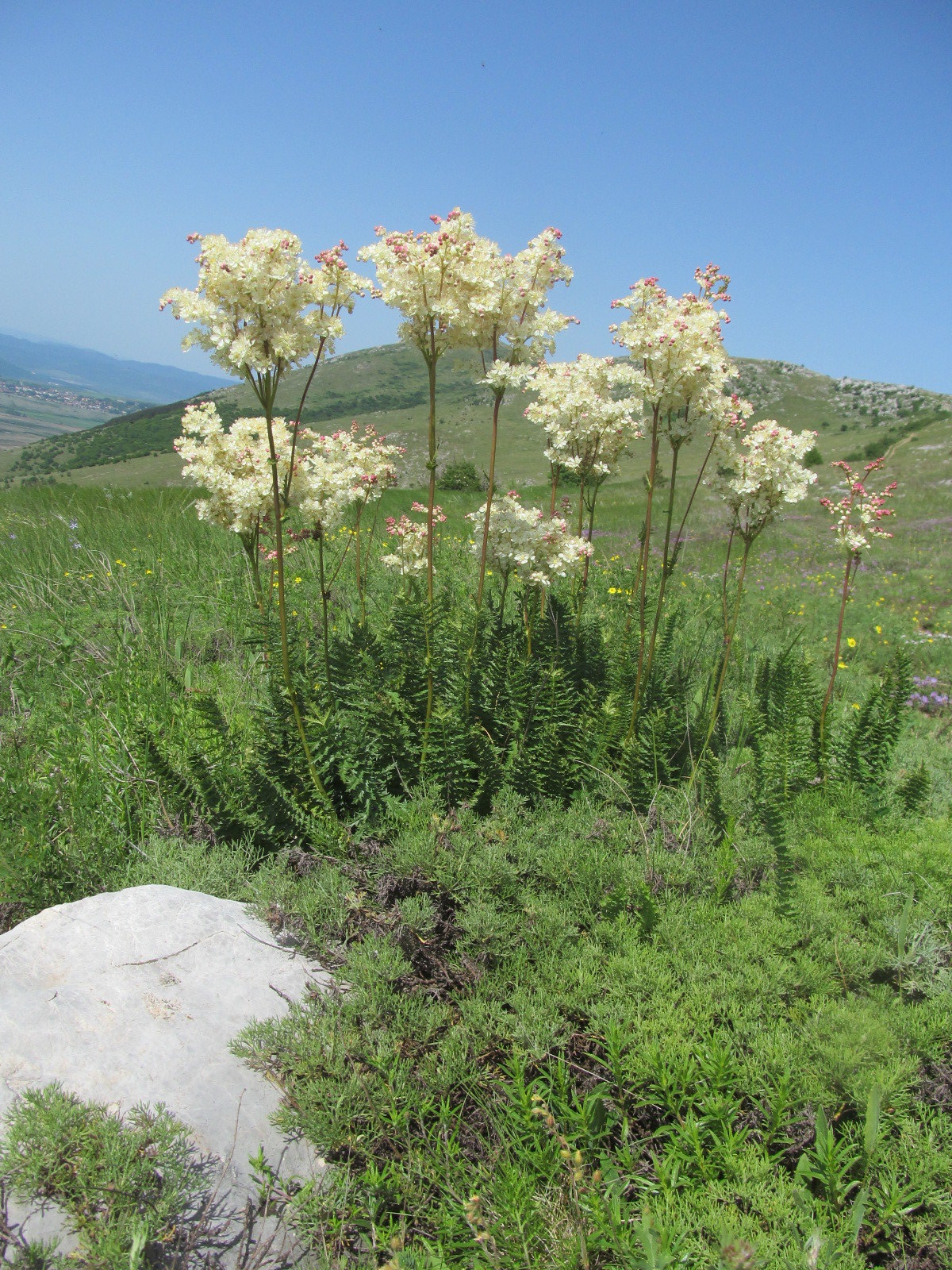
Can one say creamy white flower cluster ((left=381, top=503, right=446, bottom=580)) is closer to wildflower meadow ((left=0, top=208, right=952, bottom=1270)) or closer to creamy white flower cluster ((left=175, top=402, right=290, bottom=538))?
wildflower meadow ((left=0, top=208, right=952, bottom=1270))

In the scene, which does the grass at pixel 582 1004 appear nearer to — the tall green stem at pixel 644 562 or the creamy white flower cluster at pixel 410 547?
the tall green stem at pixel 644 562

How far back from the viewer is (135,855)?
310 centimetres

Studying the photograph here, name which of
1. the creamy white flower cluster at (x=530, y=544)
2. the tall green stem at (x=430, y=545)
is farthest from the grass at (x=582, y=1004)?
the creamy white flower cluster at (x=530, y=544)

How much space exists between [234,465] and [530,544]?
5.14 feet

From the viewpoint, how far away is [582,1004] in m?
2.25

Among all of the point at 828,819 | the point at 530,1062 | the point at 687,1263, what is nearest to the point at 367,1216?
Result: the point at 530,1062

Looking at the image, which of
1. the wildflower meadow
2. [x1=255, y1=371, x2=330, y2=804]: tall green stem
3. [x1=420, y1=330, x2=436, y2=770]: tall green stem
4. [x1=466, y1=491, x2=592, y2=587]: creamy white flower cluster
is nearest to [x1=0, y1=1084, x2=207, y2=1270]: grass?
the wildflower meadow

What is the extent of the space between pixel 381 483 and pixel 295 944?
8.96 ft

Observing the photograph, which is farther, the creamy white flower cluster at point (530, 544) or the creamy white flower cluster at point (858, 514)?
the creamy white flower cluster at point (858, 514)

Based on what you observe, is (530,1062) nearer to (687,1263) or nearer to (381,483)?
(687,1263)

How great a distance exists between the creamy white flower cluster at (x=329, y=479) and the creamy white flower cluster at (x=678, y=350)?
1467 mm

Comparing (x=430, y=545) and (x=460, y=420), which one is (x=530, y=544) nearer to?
(x=430, y=545)

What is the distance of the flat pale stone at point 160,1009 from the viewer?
1.90 meters

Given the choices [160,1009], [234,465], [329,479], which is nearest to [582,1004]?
[160,1009]
